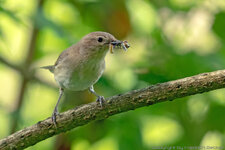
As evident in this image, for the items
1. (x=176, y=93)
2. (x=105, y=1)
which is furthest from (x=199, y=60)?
(x=105, y=1)

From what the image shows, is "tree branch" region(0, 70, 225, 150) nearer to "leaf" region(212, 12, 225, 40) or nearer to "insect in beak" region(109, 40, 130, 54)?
"insect in beak" region(109, 40, 130, 54)

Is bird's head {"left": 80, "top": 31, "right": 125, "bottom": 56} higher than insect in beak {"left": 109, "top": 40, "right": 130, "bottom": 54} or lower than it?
higher

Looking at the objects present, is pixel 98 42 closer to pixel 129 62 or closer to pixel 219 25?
pixel 129 62

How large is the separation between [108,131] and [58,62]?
4.66 feet

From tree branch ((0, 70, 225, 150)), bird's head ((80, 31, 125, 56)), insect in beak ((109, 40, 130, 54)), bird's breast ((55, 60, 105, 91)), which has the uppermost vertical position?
bird's head ((80, 31, 125, 56))

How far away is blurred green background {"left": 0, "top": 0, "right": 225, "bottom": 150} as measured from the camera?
4035 millimetres

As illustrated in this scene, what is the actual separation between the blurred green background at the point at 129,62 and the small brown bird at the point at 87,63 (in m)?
0.20

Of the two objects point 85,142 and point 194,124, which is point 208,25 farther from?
point 85,142

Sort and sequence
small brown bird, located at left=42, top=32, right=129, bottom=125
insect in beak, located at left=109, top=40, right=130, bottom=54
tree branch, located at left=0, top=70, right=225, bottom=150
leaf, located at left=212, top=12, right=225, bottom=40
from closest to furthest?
tree branch, located at left=0, top=70, right=225, bottom=150 → leaf, located at left=212, top=12, right=225, bottom=40 → insect in beak, located at left=109, top=40, right=130, bottom=54 → small brown bird, located at left=42, top=32, right=129, bottom=125

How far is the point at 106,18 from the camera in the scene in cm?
538

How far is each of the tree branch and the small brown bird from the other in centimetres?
94

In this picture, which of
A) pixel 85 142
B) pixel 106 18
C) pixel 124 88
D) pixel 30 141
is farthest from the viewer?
pixel 106 18

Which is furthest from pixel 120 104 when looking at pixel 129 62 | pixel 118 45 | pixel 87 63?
pixel 129 62

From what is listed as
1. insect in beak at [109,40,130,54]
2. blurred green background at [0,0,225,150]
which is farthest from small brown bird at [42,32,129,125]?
blurred green background at [0,0,225,150]
